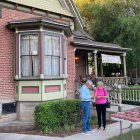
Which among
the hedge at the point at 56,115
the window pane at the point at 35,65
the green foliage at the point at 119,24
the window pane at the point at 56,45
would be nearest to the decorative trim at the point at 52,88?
the window pane at the point at 35,65

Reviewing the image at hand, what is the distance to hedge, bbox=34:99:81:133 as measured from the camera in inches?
432

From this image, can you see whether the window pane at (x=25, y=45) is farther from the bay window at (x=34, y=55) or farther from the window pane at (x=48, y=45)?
the window pane at (x=48, y=45)

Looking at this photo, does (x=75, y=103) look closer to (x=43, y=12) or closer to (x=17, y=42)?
(x=17, y=42)

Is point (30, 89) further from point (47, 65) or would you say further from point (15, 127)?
point (15, 127)

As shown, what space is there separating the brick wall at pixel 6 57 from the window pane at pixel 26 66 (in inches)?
16.0

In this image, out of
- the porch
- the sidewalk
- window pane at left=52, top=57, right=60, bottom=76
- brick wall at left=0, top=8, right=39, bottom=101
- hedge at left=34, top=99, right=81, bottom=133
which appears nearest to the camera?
the sidewalk

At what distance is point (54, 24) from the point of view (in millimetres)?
12945

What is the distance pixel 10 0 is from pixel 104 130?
20.7ft

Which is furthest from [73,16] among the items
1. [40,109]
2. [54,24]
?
[40,109]

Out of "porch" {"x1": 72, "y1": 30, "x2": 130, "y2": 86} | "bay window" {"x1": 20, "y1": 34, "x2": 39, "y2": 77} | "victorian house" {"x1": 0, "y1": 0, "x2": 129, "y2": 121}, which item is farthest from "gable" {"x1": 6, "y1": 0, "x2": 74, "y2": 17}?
"porch" {"x1": 72, "y1": 30, "x2": 130, "y2": 86}

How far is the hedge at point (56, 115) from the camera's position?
11.0 m

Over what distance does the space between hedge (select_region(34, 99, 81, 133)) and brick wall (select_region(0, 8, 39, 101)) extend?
203 centimetres

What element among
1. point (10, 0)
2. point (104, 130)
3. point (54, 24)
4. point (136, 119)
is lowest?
point (104, 130)

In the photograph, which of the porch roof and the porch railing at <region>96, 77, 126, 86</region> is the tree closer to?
the porch roof
